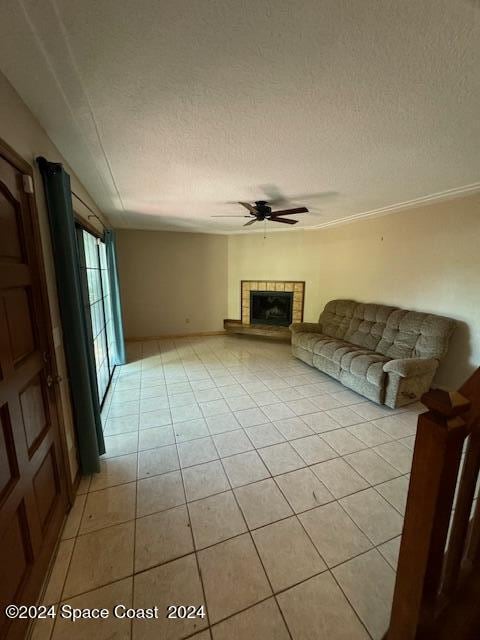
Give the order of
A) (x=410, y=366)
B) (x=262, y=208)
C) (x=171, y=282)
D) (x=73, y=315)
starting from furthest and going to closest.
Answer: (x=171, y=282), (x=262, y=208), (x=410, y=366), (x=73, y=315)

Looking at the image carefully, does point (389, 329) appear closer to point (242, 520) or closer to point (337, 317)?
point (337, 317)

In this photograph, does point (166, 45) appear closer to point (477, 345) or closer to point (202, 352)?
point (477, 345)

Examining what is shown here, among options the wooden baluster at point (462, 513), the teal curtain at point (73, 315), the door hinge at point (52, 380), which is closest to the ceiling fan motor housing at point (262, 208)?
the teal curtain at point (73, 315)

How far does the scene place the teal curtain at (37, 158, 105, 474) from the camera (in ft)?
5.04

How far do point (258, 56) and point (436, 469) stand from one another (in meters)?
1.65

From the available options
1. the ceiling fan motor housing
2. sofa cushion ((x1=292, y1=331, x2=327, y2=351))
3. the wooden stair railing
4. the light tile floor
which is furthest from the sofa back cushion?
the wooden stair railing

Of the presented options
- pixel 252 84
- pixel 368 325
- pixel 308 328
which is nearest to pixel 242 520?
pixel 252 84

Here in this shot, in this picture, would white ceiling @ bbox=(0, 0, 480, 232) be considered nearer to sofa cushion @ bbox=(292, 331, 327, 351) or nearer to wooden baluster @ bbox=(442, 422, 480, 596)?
wooden baluster @ bbox=(442, 422, 480, 596)

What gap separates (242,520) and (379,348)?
2787 mm

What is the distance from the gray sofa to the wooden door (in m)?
2.94

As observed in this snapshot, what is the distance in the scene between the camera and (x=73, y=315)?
5.48 feet

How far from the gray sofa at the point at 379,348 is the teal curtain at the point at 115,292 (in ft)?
9.48

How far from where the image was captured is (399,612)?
0.90m

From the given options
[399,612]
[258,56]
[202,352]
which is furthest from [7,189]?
[202,352]
